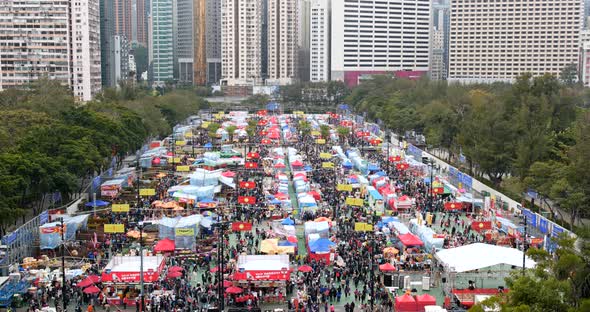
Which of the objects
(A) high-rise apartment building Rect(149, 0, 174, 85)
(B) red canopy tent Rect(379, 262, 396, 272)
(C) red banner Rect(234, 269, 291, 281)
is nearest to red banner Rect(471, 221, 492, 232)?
(B) red canopy tent Rect(379, 262, 396, 272)

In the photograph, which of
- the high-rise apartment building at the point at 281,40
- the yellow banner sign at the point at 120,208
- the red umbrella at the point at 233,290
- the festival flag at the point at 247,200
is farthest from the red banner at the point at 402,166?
the high-rise apartment building at the point at 281,40

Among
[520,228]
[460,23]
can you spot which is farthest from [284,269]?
→ [460,23]

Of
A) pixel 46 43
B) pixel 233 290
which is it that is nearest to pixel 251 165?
pixel 233 290

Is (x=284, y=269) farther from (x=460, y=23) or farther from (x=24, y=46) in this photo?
(x=460, y=23)

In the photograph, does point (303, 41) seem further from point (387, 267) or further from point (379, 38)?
point (387, 267)

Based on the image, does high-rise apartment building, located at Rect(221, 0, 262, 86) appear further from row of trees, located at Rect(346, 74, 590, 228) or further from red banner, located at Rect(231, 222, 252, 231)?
red banner, located at Rect(231, 222, 252, 231)
